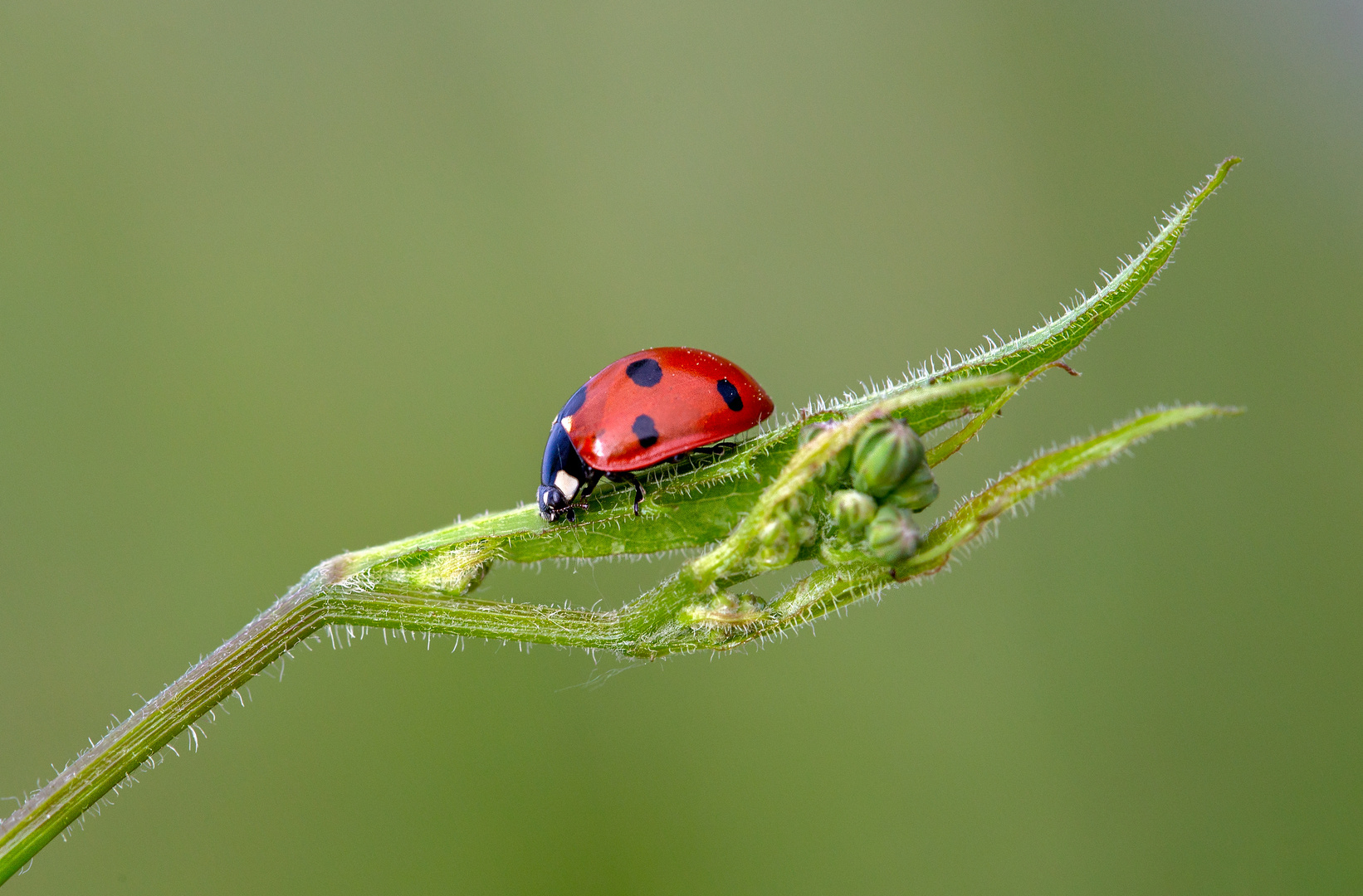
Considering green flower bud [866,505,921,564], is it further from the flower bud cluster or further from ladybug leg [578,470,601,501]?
ladybug leg [578,470,601,501]

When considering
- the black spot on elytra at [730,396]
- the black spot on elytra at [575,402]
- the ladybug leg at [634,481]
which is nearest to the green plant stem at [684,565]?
the ladybug leg at [634,481]

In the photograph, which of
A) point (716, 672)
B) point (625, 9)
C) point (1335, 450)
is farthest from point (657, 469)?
point (1335, 450)

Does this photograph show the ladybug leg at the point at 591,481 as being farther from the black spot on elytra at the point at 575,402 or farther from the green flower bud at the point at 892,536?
the green flower bud at the point at 892,536

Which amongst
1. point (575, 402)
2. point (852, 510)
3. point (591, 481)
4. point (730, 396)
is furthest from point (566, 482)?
point (852, 510)

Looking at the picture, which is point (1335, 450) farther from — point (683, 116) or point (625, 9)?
point (625, 9)

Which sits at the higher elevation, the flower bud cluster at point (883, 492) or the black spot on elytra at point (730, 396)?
the black spot on elytra at point (730, 396)

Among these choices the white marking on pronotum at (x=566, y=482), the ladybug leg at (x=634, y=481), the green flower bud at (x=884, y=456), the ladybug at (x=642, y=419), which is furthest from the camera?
the white marking on pronotum at (x=566, y=482)

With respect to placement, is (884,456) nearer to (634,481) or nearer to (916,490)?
(916,490)
